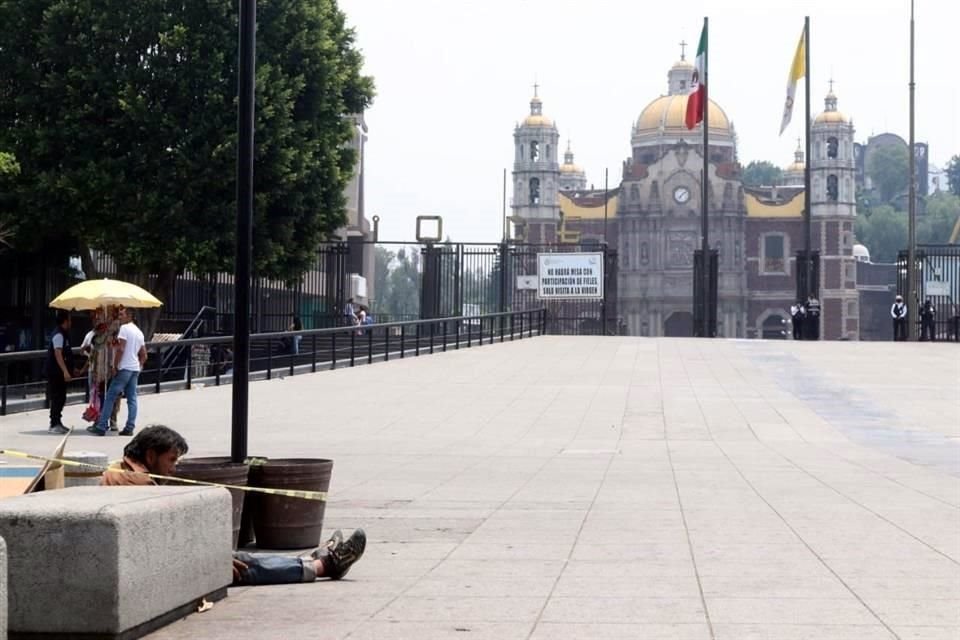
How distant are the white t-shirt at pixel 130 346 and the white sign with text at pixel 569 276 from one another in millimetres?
28435

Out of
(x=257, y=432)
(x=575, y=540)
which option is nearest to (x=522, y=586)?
(x=575, y=540)

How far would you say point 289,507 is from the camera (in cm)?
1007

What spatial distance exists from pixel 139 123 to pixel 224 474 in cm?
2725

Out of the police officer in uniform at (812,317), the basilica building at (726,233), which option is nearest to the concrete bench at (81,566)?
the police officer in uniform at (812,317)

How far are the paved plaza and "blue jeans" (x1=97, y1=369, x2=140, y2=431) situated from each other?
34 cm

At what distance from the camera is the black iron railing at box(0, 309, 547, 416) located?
2442 cm

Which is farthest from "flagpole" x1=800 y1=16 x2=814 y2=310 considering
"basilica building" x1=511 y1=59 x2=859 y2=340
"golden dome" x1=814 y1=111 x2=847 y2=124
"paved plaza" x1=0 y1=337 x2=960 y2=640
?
"golden dome" x1=814 y1=111 x2=847 y2=124

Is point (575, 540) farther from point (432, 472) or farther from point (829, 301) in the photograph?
point (829, 301)

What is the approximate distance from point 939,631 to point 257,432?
14.5 meters

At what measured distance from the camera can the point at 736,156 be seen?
140250 millimetres

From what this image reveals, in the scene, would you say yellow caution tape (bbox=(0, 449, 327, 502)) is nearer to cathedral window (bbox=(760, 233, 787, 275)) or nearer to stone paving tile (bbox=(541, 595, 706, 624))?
stone paving tile (bbox=(541, 595, 706, 624))

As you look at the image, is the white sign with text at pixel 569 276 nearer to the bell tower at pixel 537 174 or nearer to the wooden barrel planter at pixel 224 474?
the wooden barrel planter at pixel 224 474

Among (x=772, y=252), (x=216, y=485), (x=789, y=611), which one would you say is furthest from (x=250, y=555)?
(x=772, y=252)

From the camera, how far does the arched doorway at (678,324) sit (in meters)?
128
